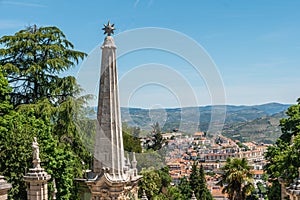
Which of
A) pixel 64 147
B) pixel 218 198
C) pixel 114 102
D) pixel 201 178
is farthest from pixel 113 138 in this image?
pixel 218 198

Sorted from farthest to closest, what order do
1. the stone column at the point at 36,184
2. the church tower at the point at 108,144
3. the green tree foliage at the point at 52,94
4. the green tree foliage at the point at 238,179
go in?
the green tree foliage at the point at 238,179 → the green tree foliage at the point at 52,94 → the stone column at the point at 36,184 → the church tower at the point at 108,144

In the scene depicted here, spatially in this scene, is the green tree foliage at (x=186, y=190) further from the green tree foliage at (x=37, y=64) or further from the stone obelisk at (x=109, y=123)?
the stone obelisk at (x=109, y=123)

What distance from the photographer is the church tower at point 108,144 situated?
1179 cm

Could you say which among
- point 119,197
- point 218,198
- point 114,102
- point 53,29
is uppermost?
point 53,29

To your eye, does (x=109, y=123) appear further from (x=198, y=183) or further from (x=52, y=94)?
(x=198, y=183)

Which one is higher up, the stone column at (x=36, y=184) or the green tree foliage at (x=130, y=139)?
the green tree foliage at (x=130, y=139)

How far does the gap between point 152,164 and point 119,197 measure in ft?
89.2

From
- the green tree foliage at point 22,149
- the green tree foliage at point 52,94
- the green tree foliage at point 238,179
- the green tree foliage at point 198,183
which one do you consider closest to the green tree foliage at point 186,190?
the green tree foliage at point 198,183

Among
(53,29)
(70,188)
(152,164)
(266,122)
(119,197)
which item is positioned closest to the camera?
(119,197)

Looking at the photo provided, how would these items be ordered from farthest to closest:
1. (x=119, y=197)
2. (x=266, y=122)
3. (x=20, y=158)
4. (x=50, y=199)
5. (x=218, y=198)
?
1. (x=266, y=122)
2. (x=218, y=198)
3. (x=50, y=199)
4. (x=20, y=158)
5. (x=119, y=197)

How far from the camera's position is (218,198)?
7288cm

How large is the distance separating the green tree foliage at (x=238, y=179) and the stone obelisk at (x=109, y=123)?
15.7m

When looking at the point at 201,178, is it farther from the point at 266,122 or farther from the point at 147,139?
the point at 266,122

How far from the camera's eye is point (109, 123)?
12008 millimetres
